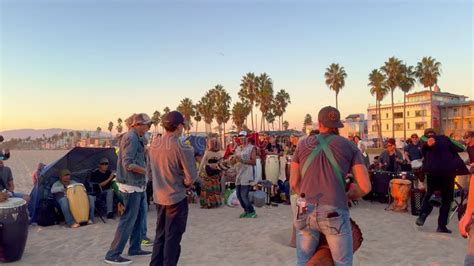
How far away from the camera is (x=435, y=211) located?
9.16m

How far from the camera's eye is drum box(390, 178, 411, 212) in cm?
917

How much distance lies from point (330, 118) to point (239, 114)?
78227mm

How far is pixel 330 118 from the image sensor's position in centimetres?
306

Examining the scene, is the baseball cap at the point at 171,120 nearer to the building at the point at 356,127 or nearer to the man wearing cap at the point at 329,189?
the man wearing cap at the point at 329,189

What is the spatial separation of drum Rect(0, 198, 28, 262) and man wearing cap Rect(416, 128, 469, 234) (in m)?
6.93

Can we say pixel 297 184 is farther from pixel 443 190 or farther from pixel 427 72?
pixel 427 72

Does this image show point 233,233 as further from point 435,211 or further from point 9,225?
point 435,211

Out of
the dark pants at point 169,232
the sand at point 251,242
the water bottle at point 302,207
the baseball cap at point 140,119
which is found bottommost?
the sand at point 251,242

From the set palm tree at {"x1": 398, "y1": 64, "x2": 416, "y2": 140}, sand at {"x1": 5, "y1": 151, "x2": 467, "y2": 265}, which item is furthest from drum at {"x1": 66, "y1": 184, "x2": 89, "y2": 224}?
palm tree at {"x1": 398, "y1": 64, "x2": 416, "y2": 140}

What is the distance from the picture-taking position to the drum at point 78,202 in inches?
307

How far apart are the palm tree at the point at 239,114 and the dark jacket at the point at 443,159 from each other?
2841 inches

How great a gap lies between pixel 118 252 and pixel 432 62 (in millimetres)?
64085

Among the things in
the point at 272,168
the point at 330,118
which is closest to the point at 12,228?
the point at 330,118

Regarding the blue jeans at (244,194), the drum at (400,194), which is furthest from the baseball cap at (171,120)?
the drum at (400,194)
